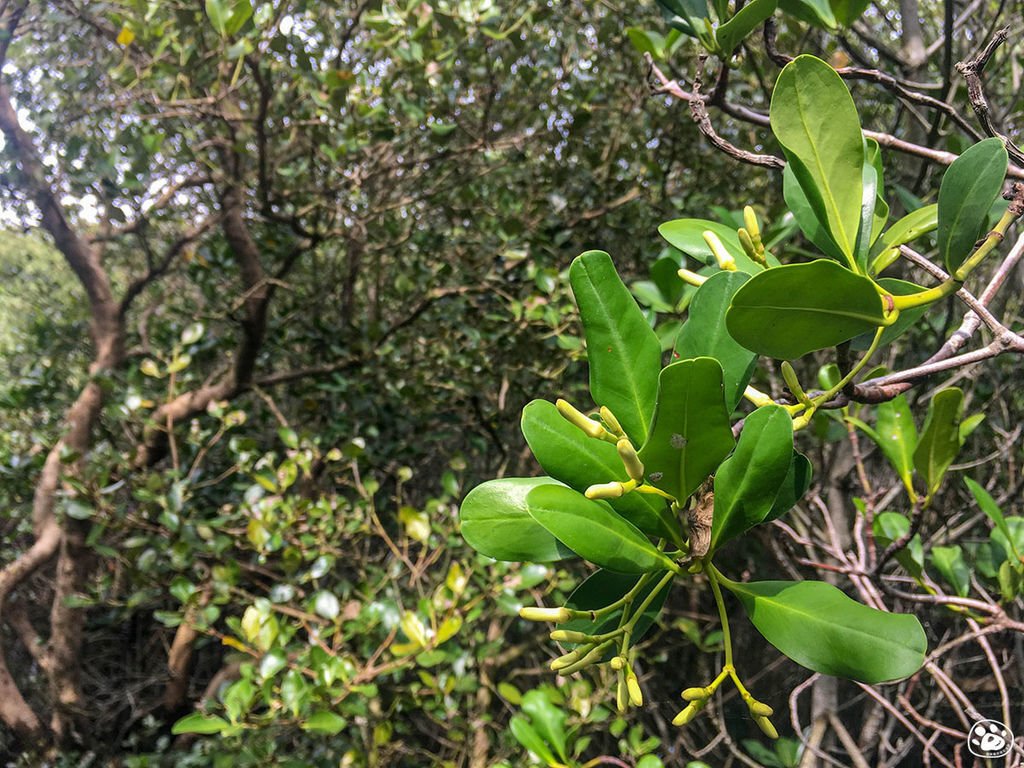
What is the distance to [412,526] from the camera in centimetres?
160

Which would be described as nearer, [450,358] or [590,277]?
[590,277]

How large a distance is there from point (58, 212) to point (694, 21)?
2.43 m

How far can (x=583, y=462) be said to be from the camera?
1.25 feet

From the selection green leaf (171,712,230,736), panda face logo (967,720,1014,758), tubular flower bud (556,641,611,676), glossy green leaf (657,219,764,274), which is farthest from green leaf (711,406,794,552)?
green leaf (171,712,230,736)

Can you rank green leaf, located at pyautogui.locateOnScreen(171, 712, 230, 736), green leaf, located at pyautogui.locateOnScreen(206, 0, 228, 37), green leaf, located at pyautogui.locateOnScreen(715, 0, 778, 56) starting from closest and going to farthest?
green leaf, located at pyautogui.locateOnScreen(715, 0, 778, 56)
green leaf, located at pyautogui.locateOnScreen(171, 712, 230, 736)
green leaf, located at pyautogui.locateOnScreen(206, 0, 228, 37)

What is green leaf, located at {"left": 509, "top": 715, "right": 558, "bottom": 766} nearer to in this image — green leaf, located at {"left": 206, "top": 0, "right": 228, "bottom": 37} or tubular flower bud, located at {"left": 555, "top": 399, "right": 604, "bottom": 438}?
tubular flower bud, located at {"left": 555, "top": 399, "right": 604, "bottom": 438}

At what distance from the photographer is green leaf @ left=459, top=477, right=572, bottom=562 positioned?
0.42m

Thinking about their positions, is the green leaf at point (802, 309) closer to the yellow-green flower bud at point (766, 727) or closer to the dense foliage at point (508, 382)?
the dense foliage at point (508, 382)

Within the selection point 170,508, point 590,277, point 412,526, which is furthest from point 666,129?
point 590,277

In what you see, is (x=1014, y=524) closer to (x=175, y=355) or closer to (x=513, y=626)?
(x=175, y=355)

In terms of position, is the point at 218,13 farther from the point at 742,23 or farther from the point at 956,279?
the point at 956,279

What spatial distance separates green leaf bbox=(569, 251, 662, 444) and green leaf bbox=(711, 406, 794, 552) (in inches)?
2.2

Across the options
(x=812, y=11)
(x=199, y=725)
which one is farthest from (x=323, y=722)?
(x=812, y=11)

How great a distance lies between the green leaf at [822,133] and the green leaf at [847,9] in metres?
0.50
